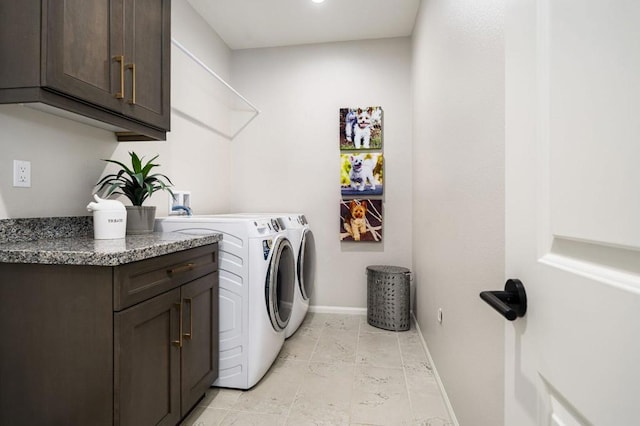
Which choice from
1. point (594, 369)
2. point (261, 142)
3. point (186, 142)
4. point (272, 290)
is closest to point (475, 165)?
point (594, 369)

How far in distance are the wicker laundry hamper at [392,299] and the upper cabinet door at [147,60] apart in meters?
2.06

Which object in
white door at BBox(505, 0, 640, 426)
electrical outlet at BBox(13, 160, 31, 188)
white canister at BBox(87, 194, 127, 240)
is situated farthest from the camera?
white canister at BBox(87, 194, 127, 240)

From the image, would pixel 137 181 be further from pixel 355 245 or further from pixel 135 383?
pixel 355 245

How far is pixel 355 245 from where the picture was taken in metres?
3.08

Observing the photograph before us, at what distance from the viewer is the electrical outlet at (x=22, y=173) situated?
1.31m

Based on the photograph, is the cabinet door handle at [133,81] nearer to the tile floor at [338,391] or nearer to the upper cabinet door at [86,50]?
the upper cabinet door at [86,50]

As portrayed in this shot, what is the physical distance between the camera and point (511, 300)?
0.57 m

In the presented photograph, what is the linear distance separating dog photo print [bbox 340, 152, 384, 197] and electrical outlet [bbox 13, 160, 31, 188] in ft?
7.45

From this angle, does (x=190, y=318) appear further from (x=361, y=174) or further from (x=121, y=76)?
(x=361, y=174)

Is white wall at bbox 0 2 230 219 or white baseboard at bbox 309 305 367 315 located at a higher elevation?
white wall at bbox 0 2 230 219

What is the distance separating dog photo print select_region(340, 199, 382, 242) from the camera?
118 inches

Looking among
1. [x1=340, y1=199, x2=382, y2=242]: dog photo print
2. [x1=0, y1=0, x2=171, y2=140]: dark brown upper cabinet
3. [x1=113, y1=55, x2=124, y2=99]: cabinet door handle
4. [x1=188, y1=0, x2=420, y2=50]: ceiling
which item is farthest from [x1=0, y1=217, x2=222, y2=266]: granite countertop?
[x1=188, y1=0, x2=420, y2=50]: ceiling

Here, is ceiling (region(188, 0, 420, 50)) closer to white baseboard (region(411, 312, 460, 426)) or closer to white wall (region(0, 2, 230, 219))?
white wall (region(0, 2, 230, 219))

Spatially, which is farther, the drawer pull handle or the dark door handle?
the drawer pull handle
